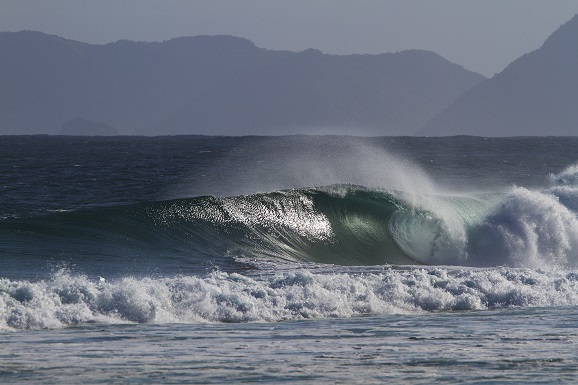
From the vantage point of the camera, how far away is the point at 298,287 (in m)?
16.1

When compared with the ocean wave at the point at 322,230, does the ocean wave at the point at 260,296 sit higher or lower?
lower

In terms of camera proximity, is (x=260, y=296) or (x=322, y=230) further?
(x=322, y=230)

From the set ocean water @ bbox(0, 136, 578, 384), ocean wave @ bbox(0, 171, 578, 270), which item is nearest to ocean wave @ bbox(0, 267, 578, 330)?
ocean water @ bbox(0, 136, 578, 384)

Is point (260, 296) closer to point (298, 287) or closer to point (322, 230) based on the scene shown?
point (298, 287)

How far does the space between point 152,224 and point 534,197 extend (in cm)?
1096

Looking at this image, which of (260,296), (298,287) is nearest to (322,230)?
(298,287)

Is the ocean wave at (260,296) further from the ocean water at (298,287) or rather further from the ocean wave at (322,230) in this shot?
the ocean wave at (322,230)

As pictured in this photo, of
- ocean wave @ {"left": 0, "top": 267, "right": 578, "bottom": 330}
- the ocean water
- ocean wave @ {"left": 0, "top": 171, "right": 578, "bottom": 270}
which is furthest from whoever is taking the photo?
ocean wave @ {"left": 0, "top": 171, "right": 578, "bottom": 270}

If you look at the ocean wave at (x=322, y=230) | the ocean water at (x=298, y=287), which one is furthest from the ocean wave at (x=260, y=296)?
the ocean wave at (x=322, y=230)

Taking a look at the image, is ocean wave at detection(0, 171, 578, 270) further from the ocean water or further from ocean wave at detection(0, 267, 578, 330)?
ocean wave at detection(0, 267, 578, 330)

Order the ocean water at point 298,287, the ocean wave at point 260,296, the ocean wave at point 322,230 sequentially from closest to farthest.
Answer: the ocean water at point 298,287 → the ocean wave at point 260,296 → the ocean wave at point 322,230

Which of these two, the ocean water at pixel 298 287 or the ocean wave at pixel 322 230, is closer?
the ocean water at pixel 298 287

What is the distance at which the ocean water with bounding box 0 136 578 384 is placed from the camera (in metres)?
11.3

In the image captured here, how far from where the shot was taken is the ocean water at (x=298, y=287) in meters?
11.3
